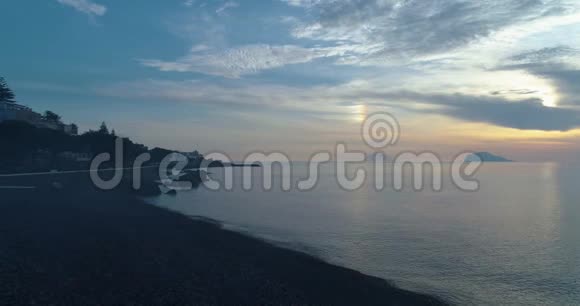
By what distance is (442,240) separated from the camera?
33.5m

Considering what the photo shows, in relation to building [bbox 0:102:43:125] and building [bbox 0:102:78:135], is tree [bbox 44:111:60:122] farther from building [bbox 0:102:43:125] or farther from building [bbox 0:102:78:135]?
building [bbox 0:102:43:125]

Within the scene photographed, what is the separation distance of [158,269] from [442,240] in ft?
80.8

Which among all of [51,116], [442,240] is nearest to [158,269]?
[442,240]

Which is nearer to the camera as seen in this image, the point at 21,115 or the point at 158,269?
the point at 158,269

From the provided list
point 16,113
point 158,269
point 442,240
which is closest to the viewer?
point 158,269

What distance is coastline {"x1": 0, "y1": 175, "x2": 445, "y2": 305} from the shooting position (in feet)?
53.9

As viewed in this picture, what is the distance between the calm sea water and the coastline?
3031 mm

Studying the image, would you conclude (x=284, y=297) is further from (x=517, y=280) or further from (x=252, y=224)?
(x=252, y=224)

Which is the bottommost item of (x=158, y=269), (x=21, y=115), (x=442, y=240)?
(x=442, y=240)

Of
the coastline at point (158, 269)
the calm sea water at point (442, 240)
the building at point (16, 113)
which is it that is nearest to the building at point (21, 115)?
the building at point (16, 113)

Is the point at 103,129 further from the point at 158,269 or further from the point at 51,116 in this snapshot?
the point at 158,269

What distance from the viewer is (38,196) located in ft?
160

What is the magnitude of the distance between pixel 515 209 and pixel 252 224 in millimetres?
40773

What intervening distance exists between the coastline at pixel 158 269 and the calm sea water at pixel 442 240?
9.94ft
